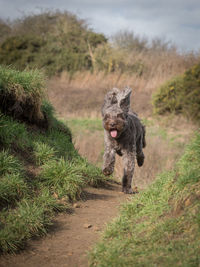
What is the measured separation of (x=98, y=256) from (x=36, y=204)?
184 centimetres

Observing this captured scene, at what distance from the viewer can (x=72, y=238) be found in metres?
5.05

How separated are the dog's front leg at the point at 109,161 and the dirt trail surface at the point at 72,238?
636 millimetres

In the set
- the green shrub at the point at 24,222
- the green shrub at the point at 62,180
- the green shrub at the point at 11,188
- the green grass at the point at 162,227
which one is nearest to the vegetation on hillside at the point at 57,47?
the green shrub at the point at 62,180

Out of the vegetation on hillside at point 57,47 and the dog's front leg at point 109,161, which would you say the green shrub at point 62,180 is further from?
the vegetation on hillside at point 57,47

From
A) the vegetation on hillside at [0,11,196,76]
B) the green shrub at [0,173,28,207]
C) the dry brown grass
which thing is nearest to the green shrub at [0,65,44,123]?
the green shrub at [0,173,28,207]

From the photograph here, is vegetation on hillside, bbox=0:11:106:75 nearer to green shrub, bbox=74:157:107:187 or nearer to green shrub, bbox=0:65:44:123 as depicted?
green shrub, bbox=0:65:44:123

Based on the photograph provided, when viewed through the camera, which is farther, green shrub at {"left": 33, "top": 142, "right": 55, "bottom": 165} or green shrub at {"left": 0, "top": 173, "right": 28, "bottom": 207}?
green shrub at {"left": 33, "top": 142, "right": 55, "bottom": 165}

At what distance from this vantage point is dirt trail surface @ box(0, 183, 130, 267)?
437 centimetres

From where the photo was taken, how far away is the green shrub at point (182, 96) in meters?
19.6

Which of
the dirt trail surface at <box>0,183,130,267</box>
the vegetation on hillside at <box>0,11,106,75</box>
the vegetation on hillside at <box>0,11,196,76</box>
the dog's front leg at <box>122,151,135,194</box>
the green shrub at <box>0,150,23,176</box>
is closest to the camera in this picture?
the dirt trail surface at <box>0,183,130,267</box>

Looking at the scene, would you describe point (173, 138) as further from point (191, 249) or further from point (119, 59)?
point (191, 249)

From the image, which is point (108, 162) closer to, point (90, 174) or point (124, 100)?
point (90, 174)

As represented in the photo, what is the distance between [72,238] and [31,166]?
2.27 metres

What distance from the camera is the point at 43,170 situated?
22.0ft
